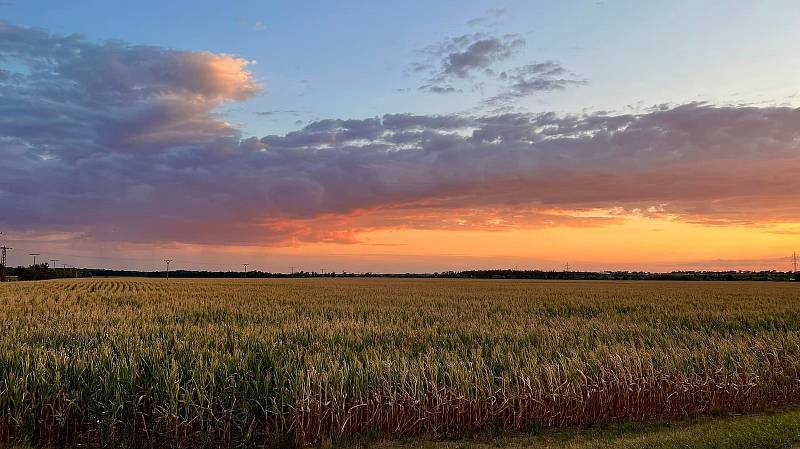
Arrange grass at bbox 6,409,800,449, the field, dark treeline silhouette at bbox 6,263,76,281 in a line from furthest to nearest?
dark treeline silhouette at bbox 6,263,76,281 → the field → grass at bbox 6,409,800,449

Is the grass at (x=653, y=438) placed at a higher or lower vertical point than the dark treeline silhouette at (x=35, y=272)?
lower

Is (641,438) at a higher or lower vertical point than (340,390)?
lower

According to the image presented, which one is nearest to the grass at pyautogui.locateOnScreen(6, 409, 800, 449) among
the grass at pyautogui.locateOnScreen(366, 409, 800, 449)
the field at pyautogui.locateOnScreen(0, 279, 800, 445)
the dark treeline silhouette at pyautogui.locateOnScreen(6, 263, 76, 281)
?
the grass at pyautogui.locateOnScreen(366, 409, 800, 449)

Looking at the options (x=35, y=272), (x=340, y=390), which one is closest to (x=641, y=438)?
(x=340, y=390)

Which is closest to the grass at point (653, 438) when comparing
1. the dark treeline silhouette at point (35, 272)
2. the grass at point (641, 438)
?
the grass at point (641, 438)

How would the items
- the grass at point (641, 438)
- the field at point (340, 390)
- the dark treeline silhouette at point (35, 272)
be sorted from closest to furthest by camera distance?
1. the grass at point (641, 438)
2. the field at point (340, 390)
3. the dark treeline silhouette at point (35, 272)

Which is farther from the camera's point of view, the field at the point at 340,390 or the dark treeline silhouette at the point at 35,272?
the dark treeline silhouette at the point at 35,272

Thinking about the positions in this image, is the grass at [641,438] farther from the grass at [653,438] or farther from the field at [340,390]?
the field at [340,390]

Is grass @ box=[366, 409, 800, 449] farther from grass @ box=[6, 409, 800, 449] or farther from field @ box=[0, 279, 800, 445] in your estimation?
field @ box=[0, 279, 800, 445]

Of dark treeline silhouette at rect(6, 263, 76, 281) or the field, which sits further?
dark treeline silhouette at rect(6, 263, 76, 281)

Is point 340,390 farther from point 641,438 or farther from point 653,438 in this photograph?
point 653,438

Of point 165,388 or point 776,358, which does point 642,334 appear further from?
point 165,388

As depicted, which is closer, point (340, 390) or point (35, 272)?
point (340, 390)

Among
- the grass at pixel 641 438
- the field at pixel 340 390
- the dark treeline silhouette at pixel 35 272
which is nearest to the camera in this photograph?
the grass at pixel 641 438
